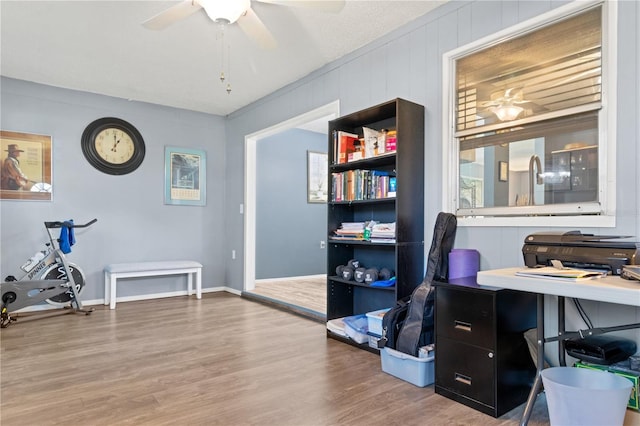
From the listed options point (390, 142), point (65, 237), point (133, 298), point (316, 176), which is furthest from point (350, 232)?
point (316, 176)

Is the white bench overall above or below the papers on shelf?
below

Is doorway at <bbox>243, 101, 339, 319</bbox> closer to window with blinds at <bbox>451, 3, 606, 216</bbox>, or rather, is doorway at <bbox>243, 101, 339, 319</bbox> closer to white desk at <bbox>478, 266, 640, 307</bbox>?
window with blinds at <bbox>451, 3, 606, 216</bbox>

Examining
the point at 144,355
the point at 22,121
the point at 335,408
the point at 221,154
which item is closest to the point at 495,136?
the point at 335,408

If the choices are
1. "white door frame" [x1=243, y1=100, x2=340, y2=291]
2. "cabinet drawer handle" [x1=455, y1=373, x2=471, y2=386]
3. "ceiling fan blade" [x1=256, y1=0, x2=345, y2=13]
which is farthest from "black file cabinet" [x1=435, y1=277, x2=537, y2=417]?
"white door frame" [x1=243, y1=100, x2=340, y2=291]

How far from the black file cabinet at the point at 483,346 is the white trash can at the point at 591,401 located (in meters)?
0.25

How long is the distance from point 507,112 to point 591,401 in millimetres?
1694

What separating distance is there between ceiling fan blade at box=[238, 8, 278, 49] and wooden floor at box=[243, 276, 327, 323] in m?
2.51

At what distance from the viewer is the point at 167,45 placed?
3.50m

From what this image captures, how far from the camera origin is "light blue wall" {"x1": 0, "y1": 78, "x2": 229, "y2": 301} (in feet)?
14.3

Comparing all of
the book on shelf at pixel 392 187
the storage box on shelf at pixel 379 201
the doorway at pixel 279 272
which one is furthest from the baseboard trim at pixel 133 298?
the book on shelf at pixel 392 187

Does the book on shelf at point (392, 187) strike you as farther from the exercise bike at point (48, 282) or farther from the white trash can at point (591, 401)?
the exercise bike at point (48, 282)

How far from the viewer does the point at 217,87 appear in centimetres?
460

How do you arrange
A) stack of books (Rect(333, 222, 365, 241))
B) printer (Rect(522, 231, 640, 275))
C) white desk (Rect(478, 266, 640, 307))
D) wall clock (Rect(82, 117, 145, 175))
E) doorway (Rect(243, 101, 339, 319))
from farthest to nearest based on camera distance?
1. wall clock (Rect(82, 117, 145, 175))
2. doorway (Rect(243, 101, 339, 319))
3. stack of books (Rect(333, 222, 365, 241))
4. printer (Rect(522, 231, 640, 275))
5. white desk (Rect(478, 266, 640, 307))

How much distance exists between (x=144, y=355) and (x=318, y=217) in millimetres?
4245
